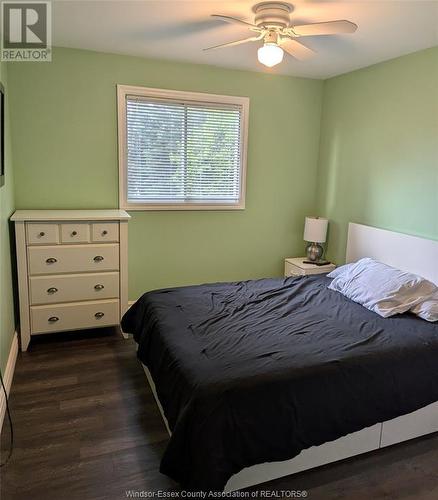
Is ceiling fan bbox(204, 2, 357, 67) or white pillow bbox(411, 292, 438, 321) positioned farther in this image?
white pillow bbox(411, 292, 438, 321)

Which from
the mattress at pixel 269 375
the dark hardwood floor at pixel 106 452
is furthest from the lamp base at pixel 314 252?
the dark hardwood floor at pixel 106 452

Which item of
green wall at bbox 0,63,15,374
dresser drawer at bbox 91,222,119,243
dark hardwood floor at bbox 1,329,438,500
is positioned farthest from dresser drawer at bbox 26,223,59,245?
dark hardwood floor at bbox 1,329,438,500

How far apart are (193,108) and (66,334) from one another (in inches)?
94.5

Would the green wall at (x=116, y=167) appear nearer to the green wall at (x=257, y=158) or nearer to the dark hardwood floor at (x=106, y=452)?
the green wall at (x=257, y=158)

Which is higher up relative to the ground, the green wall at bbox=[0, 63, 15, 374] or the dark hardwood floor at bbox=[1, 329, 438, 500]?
the green wall at bbox=[0, 63, 15, 374]

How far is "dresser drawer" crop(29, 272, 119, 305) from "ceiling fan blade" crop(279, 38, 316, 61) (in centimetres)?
224

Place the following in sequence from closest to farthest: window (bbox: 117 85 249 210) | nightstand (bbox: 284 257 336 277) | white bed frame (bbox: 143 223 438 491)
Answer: white bed frame (bbox: 143 223 438 491)
window (bbox: 117 85 249 210)
nightstand (bbox: 284 257 336 277)

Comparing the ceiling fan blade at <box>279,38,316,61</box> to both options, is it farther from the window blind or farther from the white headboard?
the white headboard

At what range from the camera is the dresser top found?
3.01 meters

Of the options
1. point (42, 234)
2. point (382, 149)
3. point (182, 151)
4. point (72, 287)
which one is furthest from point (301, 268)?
point (42, 234)

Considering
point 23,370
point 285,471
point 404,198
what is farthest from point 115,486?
point 404,198

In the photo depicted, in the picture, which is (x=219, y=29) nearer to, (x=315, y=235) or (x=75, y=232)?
(x=75, y=232)

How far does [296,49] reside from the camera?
3141mm

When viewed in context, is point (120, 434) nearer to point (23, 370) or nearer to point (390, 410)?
point (23, 370)
